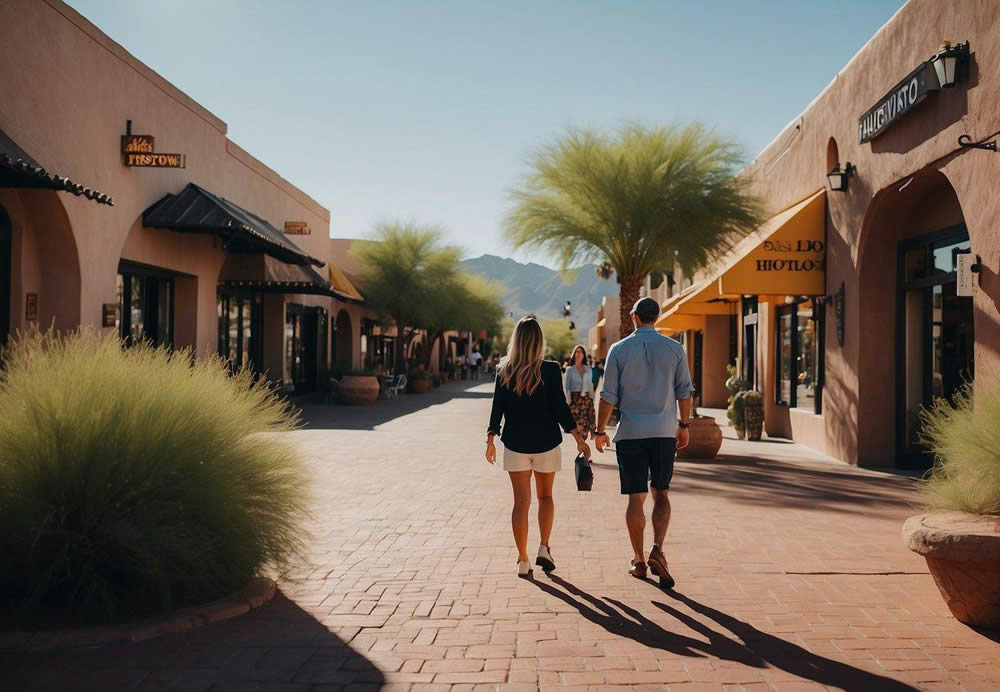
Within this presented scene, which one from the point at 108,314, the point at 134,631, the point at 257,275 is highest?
the point at 257,275

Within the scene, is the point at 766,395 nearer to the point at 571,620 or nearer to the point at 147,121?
the point at 147,121

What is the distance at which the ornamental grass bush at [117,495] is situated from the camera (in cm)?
495

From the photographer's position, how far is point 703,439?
535 inches

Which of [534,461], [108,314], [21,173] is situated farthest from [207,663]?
[108,314]

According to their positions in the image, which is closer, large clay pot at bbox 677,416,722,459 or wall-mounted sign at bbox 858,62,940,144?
wall-mounted sign at bbox 858,62,940,144

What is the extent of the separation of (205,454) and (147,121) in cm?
1271

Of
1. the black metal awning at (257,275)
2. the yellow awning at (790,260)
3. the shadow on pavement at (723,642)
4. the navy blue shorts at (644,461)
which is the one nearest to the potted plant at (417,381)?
the black metal awning at (257,275)

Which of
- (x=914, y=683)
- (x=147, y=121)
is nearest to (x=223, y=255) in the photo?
(x=147, y=121)

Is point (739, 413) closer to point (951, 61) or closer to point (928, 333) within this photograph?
point (928, 333)

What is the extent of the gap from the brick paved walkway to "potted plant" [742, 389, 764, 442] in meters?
8.03

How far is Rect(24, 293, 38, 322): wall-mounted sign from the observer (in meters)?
12.9

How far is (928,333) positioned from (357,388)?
54.7 feet

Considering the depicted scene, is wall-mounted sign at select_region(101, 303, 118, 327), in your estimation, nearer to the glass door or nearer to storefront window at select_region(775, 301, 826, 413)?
storefront window at select_region(775, 301, 826, 413)

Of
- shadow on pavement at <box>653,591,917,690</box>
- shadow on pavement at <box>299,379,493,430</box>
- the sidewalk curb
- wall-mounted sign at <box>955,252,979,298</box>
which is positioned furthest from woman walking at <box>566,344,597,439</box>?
the sidewalk curb
